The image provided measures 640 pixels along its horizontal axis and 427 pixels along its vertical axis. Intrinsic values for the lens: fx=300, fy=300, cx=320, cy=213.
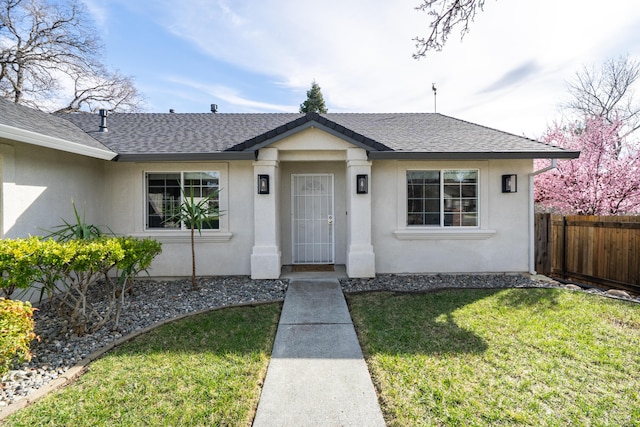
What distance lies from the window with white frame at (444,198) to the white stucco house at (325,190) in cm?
3

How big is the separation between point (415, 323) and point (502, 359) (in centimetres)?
127

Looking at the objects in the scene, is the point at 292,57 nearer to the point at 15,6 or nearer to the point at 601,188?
the point at 601,188

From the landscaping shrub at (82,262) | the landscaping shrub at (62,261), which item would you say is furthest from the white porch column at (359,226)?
the landscaping shrub at (62,261)

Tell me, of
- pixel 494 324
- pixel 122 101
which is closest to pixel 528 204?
pixel 494 324

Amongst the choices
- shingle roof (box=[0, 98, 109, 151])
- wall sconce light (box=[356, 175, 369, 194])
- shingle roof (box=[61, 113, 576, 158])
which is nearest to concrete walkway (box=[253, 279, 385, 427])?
wall sconce light (box=[356, 175, 369, 194])

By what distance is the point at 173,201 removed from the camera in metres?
7.45

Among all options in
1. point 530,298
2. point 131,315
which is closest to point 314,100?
point 530,298

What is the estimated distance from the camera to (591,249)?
7.41m

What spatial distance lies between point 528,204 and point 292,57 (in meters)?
8.19

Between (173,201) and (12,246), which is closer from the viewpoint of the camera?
(12,246)

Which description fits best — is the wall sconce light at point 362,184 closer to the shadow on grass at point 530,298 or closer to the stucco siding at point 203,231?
the stucco siding at point 203,231

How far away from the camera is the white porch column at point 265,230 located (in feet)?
23.0

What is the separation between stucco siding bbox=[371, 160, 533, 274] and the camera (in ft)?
24.4

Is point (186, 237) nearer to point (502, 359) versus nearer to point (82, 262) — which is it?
point (82, 262)
